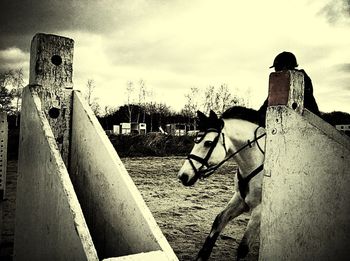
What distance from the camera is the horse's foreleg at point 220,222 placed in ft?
9.81

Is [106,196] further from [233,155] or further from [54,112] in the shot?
[233,155]

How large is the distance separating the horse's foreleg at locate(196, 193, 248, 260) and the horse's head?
1.65 ft

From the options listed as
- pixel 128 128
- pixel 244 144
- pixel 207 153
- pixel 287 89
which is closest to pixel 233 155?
pixel 244 144

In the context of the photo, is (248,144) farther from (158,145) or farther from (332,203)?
(158,145)

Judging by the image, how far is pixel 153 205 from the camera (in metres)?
6.09

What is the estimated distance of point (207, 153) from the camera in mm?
3330

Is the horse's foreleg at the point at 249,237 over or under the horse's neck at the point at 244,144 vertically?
under

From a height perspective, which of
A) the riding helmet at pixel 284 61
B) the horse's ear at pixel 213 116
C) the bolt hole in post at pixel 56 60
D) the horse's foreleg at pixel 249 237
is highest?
the riding helmet at pixel 284 61

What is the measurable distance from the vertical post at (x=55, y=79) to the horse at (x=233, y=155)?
73.9 inches

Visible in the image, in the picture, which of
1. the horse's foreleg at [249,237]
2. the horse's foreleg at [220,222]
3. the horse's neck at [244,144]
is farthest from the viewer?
the horse's neck at [244,144]

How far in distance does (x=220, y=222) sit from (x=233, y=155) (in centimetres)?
82

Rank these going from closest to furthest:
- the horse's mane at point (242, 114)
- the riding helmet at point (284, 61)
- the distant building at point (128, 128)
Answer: the horse's mane at point (242, 114) → the riding helmet at point (284, 61) → the distant building at point (128, 128)

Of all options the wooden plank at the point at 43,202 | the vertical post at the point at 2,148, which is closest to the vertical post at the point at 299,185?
the wooden plank at the point at 43,202

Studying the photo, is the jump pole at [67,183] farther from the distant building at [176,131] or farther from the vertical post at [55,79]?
the distant building at [176,131]
